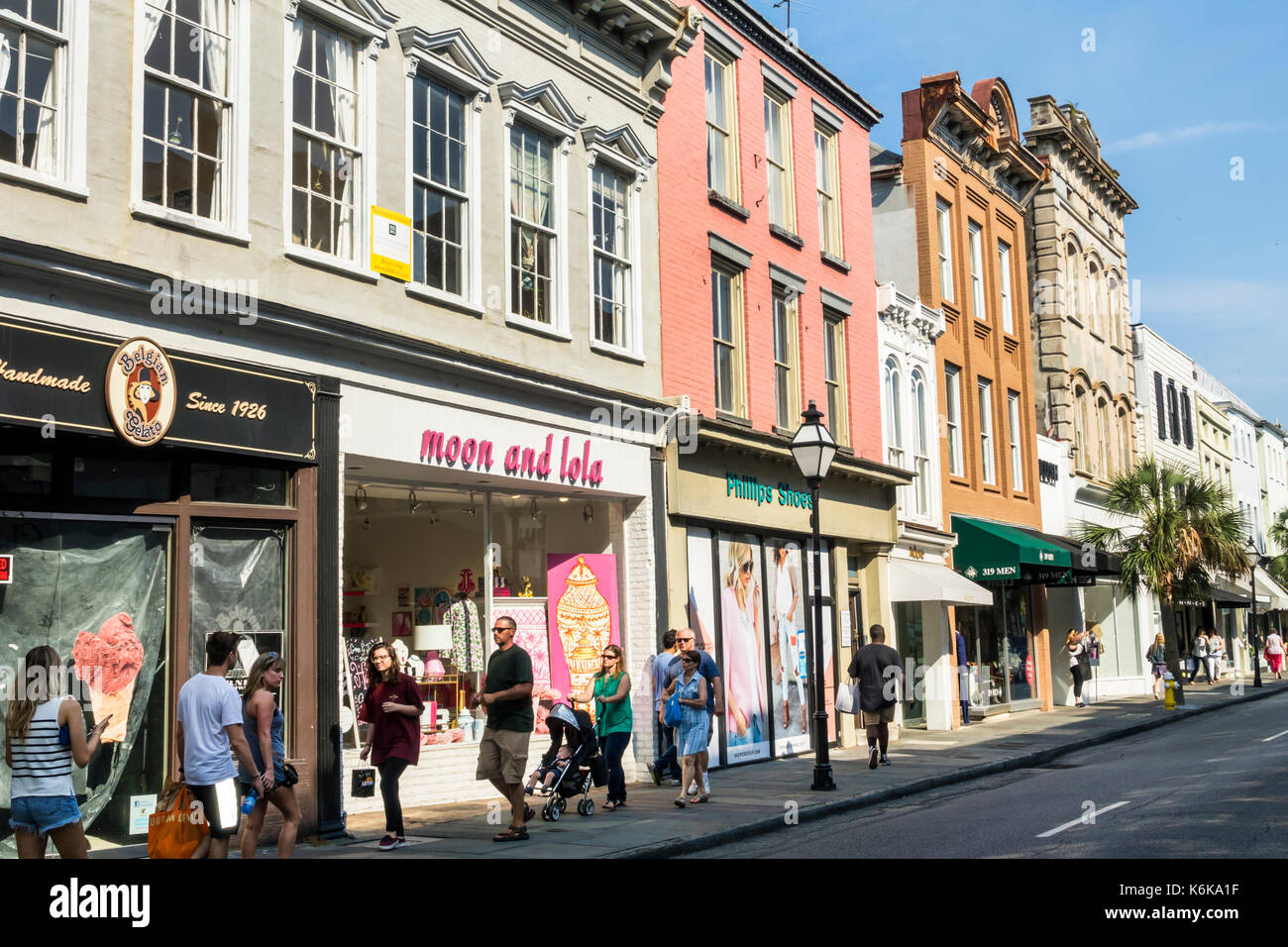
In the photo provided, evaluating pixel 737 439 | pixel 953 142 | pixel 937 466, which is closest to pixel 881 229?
pixel 953 142

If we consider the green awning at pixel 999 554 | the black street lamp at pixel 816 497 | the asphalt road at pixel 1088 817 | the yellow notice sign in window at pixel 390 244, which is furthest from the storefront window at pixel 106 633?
the green awning at pixel 999 554

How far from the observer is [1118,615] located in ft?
120

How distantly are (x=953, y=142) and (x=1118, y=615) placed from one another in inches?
615

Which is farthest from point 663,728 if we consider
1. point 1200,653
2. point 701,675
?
point 1200,653

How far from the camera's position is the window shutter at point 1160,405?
140 ft

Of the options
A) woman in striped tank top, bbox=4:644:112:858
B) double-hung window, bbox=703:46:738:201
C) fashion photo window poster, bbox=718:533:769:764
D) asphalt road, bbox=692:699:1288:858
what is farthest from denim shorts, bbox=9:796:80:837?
double-hung window, bbox=703:46:738:201

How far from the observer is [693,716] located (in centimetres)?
1383

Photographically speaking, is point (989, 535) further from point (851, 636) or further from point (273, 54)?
point (273, 54)

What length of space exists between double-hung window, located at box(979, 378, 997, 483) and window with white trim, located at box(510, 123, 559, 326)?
615 inches

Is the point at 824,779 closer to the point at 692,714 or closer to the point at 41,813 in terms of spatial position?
the point at 692,714

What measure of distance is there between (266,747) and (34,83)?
531cm

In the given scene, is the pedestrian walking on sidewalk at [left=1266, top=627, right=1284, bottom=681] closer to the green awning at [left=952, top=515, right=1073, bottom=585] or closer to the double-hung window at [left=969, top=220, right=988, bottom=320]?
the green awning at [left=952, top=515, right=1073, bottom=585]

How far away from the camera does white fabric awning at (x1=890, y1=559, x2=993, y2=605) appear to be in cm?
2305

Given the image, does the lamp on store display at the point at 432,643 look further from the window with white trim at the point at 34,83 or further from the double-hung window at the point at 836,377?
the double-hung window at the point at 836,377
